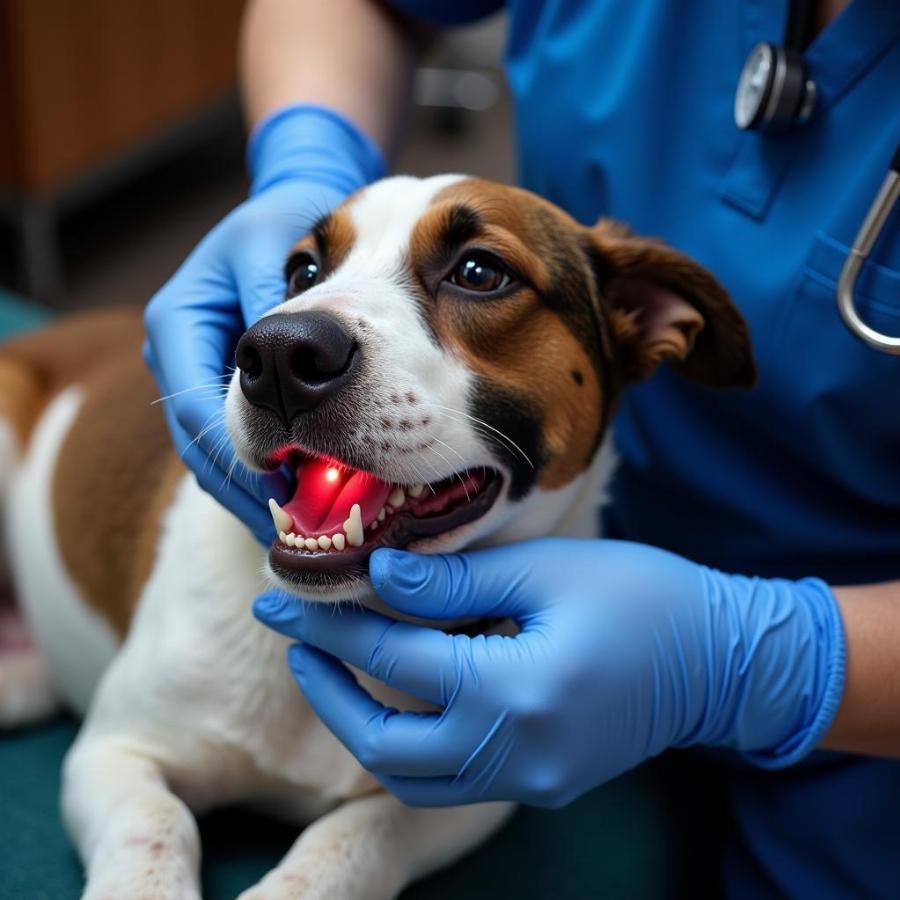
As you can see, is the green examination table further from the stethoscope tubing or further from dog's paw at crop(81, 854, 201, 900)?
the stethoscope tubing

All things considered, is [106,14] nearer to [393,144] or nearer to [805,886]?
[393,144]

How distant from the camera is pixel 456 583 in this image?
4.34 ft

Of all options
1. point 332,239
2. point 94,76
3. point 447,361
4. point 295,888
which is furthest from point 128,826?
point 94,76

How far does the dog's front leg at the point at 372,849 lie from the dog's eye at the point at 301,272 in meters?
0.69

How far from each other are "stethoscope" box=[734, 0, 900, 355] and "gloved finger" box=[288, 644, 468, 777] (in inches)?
27.0

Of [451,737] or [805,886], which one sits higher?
[451,737]

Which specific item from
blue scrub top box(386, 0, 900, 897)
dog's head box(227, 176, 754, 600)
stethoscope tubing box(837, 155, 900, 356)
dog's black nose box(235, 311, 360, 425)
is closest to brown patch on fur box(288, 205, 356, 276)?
dog's head box(227, 176, 754, 600)

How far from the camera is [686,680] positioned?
137cm

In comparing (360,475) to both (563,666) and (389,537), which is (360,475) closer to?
(389,537)

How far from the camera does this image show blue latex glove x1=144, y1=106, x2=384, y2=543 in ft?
4.69

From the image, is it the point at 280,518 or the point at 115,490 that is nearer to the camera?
the point at 280,518

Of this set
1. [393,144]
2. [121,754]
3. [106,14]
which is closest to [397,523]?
[121,754]

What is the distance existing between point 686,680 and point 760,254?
0.61 meters

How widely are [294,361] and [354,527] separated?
0.63ft
